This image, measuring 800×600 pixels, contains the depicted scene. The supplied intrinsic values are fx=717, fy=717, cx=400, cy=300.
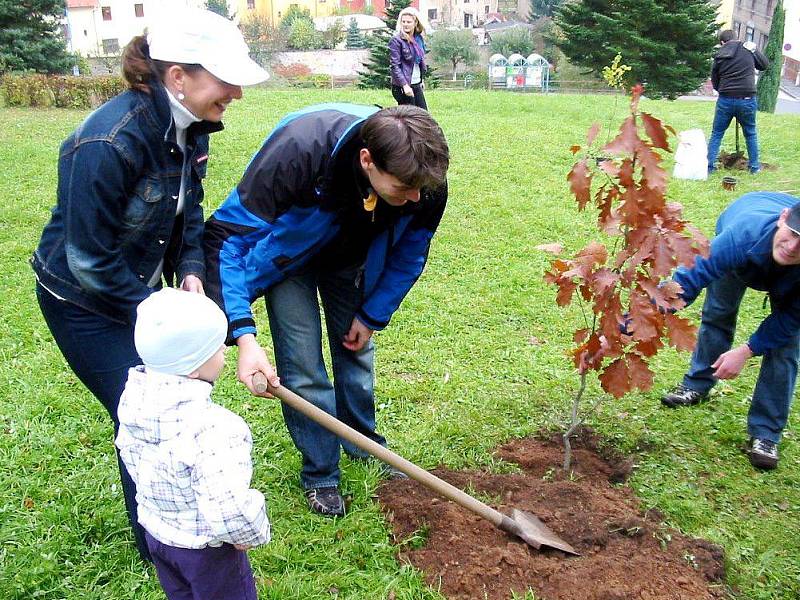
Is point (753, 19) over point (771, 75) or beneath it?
over

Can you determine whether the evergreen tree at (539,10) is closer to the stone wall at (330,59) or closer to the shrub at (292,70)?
the stone wall at (330,59)

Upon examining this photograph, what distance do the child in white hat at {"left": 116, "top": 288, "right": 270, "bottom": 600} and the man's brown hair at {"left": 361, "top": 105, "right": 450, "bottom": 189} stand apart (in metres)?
0.79

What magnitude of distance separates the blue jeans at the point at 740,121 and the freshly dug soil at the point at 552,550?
717cm

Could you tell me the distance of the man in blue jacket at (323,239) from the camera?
7.85 ft

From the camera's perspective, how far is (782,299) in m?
3.40

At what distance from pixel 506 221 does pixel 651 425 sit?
11.7 ft

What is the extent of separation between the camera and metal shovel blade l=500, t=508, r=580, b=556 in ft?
9.48

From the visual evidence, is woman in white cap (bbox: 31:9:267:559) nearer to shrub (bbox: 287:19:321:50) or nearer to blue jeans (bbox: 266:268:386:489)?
blue jeans (bbox: 266:268:386:489)

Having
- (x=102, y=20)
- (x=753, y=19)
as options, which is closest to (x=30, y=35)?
(x=102, y=20)

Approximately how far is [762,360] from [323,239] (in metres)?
2.50

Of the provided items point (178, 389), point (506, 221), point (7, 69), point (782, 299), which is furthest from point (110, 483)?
point (7, 69)

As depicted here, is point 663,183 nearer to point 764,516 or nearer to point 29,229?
point 764,516

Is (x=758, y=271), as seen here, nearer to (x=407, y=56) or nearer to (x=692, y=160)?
(x=692, y=160)

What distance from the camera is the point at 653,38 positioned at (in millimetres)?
26547
